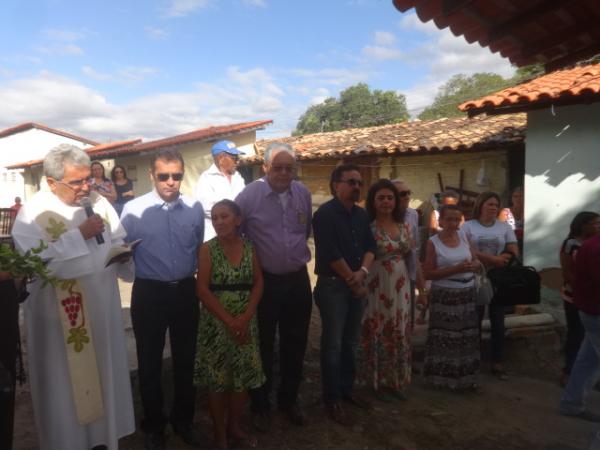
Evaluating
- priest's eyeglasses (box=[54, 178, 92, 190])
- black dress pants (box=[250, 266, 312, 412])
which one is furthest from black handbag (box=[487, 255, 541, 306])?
priest's eyeglasses (box=[54, 178, 92, 190])

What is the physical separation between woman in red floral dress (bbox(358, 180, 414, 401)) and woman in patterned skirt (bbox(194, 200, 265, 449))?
117 cm

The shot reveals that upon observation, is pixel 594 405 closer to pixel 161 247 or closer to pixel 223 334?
pixel 223 334

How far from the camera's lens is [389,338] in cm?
379

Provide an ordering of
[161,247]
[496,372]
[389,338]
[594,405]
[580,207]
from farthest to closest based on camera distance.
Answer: [580,207] → [496,372] → [594,405] → [389,338] → [161,247]

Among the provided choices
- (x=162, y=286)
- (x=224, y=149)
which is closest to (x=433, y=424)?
(x=162, y=286)

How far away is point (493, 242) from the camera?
4.57m

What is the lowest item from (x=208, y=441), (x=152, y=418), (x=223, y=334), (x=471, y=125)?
(x=208, y=441)

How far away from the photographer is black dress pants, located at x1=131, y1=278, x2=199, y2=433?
289cm

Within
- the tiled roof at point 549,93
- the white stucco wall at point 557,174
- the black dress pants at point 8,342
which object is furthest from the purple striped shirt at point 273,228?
the white stucco wall at point 557,174

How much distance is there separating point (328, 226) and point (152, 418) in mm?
1776

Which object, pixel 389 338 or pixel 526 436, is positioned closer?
pixel 526 436

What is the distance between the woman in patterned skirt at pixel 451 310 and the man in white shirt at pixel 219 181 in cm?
197

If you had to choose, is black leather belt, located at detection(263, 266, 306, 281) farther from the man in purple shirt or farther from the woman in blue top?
the woman in blue top

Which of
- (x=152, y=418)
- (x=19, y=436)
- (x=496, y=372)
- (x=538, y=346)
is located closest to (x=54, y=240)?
(x=152, y=418)
